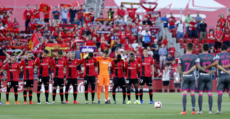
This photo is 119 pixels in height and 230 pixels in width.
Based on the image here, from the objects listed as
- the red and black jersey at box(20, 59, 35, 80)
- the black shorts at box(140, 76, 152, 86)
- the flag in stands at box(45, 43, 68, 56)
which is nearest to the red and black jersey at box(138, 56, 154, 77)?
the black shorts at box(140, 76, 152, 86)

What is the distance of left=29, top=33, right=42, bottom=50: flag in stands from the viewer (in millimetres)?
29562

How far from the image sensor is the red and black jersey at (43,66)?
19.3 meters

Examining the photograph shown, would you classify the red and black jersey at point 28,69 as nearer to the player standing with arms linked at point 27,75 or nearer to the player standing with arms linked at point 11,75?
the player standing with arms linked at point 27,75

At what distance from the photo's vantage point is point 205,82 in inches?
515

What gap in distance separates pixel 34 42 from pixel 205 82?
19.3 meters

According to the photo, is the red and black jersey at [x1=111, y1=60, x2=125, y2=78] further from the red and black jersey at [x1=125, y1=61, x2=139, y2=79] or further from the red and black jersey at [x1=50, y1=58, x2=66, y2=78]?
the red and black jersey at [x1=50, y1=58, x2=66, y2=78]

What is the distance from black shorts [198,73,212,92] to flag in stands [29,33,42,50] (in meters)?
18.6

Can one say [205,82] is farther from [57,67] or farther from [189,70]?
[57,67]

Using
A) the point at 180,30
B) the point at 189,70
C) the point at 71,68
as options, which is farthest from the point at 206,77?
the point at 180,30

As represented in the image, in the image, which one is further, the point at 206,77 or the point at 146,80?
the point at 146,80

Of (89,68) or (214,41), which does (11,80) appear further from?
(214,41)

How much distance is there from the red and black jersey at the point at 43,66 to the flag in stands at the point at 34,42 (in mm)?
10311

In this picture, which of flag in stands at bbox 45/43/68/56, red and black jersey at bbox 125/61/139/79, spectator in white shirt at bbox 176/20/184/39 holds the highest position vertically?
spectator in white shirt at bbox 176/20/184/39

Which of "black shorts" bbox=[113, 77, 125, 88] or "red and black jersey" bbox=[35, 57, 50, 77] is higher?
"red and black jersey" bbox=[35, 57, 50, 77]
